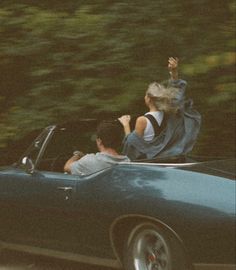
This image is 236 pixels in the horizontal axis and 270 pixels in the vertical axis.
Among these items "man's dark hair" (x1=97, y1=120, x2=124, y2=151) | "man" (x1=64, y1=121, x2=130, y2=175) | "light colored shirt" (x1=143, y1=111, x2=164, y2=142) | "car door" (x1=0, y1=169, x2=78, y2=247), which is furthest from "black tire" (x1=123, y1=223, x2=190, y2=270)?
"light colored shirt" (x1=143, y1=111, x2=164, y2=142)

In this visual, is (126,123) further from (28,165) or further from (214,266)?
(214,266)

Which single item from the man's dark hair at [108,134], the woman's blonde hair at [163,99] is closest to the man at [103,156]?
the man's dark hair at [108,134]

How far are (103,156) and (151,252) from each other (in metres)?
0.94

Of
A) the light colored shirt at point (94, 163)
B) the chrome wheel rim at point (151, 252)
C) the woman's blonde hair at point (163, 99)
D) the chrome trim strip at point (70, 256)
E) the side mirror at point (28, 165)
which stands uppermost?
the woman's blonde hair at point (163, 99)

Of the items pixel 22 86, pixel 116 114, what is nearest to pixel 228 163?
pixel 116 114

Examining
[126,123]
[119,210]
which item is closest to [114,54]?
[126,123]

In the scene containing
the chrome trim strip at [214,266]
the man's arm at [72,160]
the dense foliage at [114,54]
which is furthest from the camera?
the dense foliage at [114,54]

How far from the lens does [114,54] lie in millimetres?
8219

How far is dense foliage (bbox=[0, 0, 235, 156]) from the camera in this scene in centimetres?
795

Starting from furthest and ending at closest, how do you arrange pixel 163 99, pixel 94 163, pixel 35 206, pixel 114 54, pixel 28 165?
1. pixel 114 54
2. pixel 163 99
3. pixel 28 165
4. pixel 35 206
5. pixel 94 163

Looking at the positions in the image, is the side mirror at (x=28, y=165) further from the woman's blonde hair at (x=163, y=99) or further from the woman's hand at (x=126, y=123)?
the woman's blonde hair at (x=163, y=99)

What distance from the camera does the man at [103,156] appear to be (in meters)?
6.30

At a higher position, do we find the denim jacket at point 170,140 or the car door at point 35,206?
the denim jacket at point 170,140

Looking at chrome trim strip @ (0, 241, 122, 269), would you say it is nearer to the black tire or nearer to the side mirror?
the black tire
